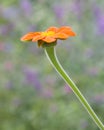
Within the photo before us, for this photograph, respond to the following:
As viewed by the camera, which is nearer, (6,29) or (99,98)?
(99,98)

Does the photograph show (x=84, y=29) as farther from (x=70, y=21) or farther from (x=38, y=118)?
(x=38, y=118)

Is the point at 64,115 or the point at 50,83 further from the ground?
the point at 50,83

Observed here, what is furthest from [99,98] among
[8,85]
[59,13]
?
[59,13]

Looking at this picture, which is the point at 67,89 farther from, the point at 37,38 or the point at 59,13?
the point at 37,38

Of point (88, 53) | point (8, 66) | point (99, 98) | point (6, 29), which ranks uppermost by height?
point (6, 29)

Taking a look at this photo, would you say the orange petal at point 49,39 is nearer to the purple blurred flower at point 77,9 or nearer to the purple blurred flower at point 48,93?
the purple blurred flower at point 48,93

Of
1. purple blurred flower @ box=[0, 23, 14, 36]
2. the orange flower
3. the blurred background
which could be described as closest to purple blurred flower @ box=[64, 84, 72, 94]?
the blurred background

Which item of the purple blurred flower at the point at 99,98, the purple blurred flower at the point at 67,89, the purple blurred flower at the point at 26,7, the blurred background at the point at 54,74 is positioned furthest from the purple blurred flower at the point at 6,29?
the purple blurred flower at the point at 99,98

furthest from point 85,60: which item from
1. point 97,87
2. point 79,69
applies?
point 97,87
